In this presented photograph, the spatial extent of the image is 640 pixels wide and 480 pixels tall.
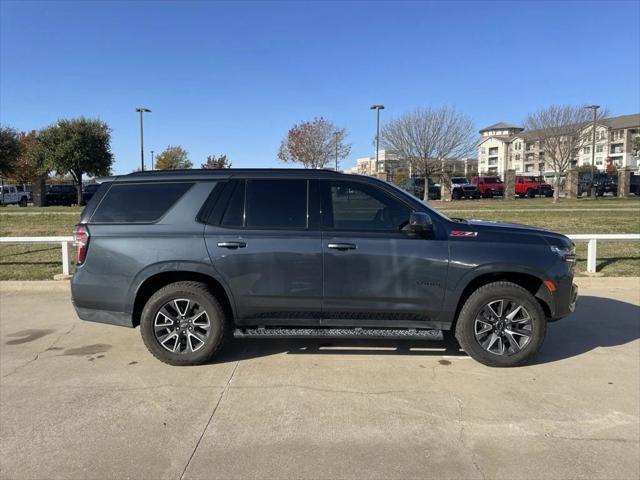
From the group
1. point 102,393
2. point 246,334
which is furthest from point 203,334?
point 102,393

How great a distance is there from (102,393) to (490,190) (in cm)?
4136

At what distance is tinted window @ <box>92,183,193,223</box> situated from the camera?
4.94 m

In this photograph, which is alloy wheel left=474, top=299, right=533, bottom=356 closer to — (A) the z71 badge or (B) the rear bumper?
(B) the rear bumper

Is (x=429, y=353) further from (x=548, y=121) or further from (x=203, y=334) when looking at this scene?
(x=548, y=121)

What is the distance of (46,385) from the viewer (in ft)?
14.7

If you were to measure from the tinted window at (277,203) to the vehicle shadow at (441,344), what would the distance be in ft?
4.66

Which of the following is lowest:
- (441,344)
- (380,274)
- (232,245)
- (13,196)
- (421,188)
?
(441,344)

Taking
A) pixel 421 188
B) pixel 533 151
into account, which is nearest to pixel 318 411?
pixel 421 188

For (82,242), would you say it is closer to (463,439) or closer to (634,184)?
(463,439)

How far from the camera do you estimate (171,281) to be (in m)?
4.96

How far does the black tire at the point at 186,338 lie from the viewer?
4773 mm

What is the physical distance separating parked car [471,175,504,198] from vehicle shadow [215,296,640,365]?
122 ft

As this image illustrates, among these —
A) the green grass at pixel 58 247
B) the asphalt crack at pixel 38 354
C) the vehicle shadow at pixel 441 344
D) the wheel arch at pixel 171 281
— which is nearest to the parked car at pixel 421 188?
the green grass at pixel 58 247

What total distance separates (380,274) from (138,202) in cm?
248
